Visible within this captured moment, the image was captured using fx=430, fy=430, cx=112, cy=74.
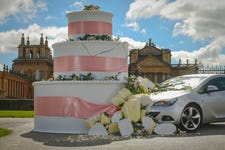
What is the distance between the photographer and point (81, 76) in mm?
12297

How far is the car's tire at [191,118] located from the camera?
1095cm

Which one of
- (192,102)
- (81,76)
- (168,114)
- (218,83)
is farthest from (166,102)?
(81,76)

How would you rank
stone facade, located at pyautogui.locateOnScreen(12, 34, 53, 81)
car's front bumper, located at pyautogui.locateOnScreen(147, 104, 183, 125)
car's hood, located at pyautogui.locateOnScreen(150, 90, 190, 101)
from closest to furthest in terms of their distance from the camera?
car's front bumper, located at pyautogui.locateOnScreen(147, 104, 183, 125), car's hood, located at pyautogui.locateOnScreen(150, 90, 190, 101), stone facade, located at pyautogui.locateOnScreen(12, 34, 53, 81)

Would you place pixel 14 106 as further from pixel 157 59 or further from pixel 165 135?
pixel 157 59

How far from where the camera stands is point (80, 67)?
40.9ft

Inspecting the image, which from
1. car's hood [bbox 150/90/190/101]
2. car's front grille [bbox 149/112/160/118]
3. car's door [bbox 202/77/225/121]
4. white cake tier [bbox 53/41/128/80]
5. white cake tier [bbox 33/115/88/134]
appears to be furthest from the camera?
white cake tier [bbox 53/41/128/80]

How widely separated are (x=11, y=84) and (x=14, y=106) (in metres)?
36.1

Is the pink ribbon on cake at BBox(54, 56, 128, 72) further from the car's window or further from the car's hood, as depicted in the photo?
the car's window

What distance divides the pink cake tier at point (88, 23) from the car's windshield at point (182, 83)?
246 cm

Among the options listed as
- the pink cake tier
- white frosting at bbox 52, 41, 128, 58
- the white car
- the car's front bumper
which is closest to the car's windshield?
the white car

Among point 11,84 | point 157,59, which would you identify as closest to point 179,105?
point 11,84

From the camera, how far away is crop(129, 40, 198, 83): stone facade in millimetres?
105750

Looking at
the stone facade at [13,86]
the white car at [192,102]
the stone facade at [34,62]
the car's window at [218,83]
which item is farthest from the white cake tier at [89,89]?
the stone facade at [34,62]

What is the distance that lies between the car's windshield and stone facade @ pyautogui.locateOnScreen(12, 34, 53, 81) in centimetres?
8982
